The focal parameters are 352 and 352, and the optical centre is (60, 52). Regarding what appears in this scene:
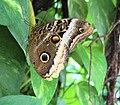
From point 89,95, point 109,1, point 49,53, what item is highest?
point 109,1

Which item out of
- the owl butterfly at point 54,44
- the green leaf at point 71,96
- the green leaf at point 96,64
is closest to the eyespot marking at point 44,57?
the owl butterfly at point 54,44

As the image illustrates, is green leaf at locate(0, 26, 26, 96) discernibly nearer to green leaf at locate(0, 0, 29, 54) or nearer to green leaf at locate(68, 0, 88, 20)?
green leaf at locate(0, 0, 29, 54)

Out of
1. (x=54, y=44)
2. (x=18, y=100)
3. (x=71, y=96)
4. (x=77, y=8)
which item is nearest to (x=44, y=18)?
(x=77, y=8)

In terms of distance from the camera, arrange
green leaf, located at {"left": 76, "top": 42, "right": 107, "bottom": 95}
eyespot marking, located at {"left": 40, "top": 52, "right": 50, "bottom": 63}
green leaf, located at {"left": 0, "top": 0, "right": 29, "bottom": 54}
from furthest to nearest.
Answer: green leaf, located at {"left": 76, "top": 42, "right": 107, "bottom": 95} < eyespot marking, located at {"left": 40, "top": 52, "right": 50, "bottom": 63} < green leaf, located at {"left": 0, "top": 0, "right": 29, "bottom": 54}

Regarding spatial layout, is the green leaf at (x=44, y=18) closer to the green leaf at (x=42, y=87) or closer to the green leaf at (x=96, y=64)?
the green leaf at (x=96, y=64)

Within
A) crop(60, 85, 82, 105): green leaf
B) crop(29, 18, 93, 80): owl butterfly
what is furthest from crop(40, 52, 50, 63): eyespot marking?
crop(60, 85, 82, 105): green leaf

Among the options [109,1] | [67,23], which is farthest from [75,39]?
[109,1]

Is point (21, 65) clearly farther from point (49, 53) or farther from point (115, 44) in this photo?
point (115, 44)
